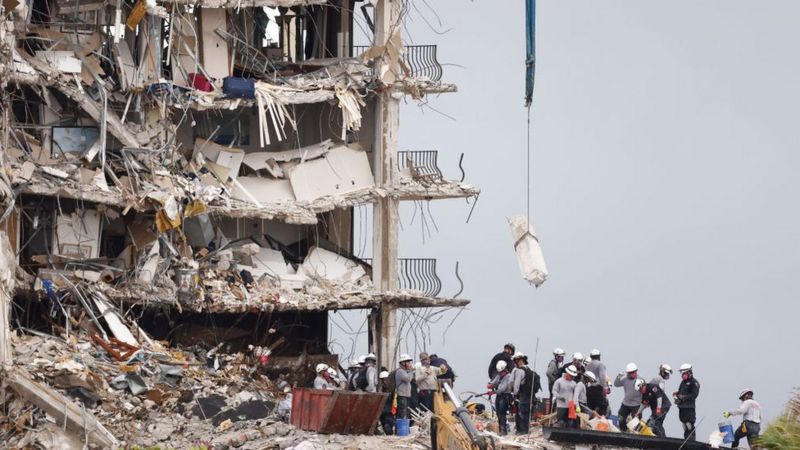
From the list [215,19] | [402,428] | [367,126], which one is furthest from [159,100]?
[402,428]

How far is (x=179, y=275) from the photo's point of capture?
174 feet

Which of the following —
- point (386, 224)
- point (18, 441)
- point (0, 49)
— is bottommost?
point (18, 441)

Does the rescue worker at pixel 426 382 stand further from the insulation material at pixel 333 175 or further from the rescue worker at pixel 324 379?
the insulation material at pixel 333 175

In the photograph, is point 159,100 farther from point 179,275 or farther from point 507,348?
point 507,348

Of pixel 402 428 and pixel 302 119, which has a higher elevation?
pixel 302 119

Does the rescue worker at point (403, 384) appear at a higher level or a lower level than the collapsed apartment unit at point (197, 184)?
lower

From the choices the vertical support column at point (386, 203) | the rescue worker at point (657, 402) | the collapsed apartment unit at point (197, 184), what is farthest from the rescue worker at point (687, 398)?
the vertical support column at point (386, 203)

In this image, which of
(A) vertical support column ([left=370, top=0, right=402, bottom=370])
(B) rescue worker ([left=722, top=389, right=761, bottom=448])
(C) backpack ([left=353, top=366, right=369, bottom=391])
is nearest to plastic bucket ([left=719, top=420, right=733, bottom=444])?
(B) rescue worker ([left=722, top=389, right=761, bottom=448])

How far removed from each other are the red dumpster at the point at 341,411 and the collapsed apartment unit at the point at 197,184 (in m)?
4.39

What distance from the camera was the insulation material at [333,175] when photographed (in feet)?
189

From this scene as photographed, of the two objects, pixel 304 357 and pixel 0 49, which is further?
pixel 304 357

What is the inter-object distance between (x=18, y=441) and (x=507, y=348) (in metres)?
10.5

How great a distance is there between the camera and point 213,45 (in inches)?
2195

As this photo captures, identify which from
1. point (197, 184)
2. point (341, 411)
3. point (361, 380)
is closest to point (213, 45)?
point (197, 184)
